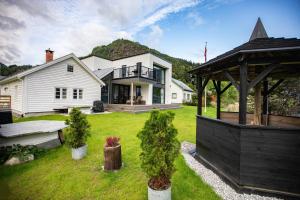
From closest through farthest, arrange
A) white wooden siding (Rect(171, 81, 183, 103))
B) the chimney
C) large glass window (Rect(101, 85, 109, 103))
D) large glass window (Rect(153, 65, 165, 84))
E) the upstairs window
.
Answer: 1. the upstairs window
2. the chimney
3. large glass window (Rect(101, 85, 109, 103))
4. large glass window (Rect(153, 65, 165, 84))
5. white wooden siding (Rect(171, 81, 183, 103))

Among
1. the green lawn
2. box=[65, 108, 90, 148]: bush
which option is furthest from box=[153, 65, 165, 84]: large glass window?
the green lawn

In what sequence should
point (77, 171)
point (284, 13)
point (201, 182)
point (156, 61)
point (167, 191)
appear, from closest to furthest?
point (167, 191)
point (201, 182)
point (77, 171)
point (284, 13)
point (156, 61)

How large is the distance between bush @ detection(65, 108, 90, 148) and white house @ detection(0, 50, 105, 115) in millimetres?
10912

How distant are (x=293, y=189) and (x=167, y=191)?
286 cm

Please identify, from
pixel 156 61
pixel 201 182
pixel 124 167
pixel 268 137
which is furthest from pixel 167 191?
pixel 156 61

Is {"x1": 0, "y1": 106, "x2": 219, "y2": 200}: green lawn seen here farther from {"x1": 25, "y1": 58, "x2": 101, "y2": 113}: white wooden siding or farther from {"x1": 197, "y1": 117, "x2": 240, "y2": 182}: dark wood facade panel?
{"x1": 25, "y1": 58, "x2": 101, "y2": 113}: white wooden siding

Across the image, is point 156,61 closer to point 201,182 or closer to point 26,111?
point 26,111

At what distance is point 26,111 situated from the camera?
43.6ft

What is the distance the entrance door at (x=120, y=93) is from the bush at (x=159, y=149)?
19.9 meters

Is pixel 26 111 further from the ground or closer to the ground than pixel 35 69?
closer to the ground

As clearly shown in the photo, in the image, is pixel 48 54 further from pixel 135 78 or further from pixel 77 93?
pixel 135 78

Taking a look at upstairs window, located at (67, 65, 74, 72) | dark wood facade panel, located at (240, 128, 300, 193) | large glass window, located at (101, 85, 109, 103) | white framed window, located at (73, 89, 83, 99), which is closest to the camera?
dark wood facade panel, located at (240, 128, 300, 193)

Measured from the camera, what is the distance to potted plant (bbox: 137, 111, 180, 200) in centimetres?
292

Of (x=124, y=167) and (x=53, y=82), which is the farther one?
(x=53, y=82)
